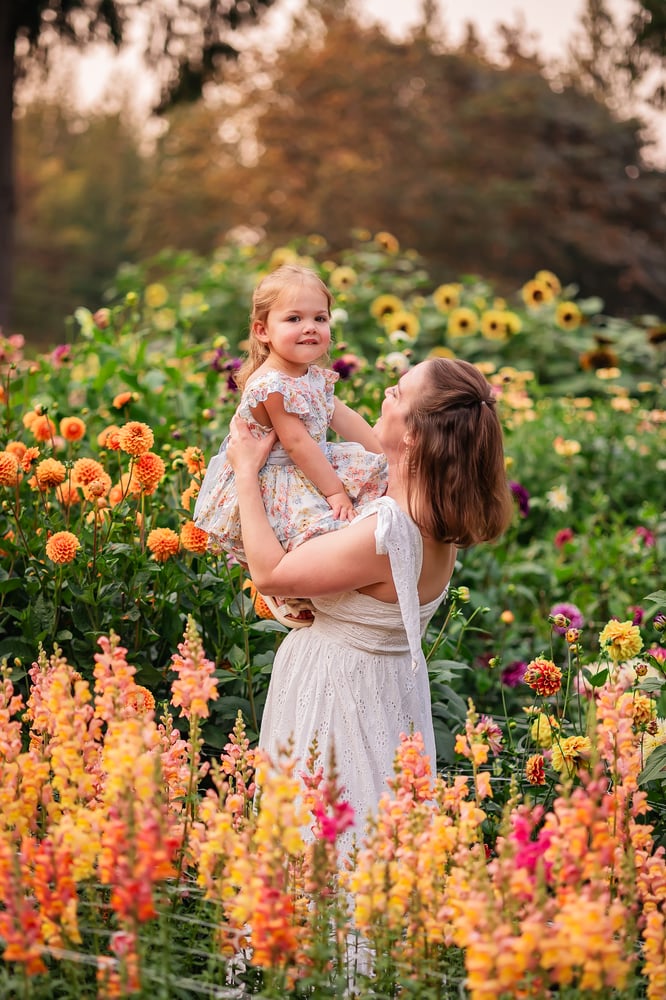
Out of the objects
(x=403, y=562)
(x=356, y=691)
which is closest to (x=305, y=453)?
(x=403, y=562)

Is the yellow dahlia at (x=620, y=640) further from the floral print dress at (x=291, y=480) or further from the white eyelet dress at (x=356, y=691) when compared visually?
the floral print dress at (x=291, y=480)

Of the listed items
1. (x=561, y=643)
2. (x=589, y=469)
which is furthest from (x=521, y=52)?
(x=561, y=643)

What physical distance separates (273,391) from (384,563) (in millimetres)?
450

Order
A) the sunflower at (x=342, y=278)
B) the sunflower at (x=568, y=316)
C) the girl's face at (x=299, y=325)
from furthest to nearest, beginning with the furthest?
the sunflower at (x=568, y=316), the sunflower at (x=342, y=278), the girl's face at (x=299, y=325)

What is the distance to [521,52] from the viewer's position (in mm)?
19797

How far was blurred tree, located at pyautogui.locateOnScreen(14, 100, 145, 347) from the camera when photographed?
29.6 m

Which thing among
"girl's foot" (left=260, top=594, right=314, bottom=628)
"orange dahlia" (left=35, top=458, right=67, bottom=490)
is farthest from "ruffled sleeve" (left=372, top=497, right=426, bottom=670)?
"orange dahlia" (left=35, top=458, right=67, bottom=490)

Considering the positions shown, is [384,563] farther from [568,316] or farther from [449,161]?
[449,161]

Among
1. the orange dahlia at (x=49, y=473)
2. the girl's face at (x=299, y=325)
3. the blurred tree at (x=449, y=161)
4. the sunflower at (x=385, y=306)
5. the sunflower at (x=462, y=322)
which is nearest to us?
the girl's face at (x=299, y=325)

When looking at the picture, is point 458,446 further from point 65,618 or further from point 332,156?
point 332,156

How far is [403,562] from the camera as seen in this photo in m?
2.07

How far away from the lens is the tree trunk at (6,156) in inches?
420

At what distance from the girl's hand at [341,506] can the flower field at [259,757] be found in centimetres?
39

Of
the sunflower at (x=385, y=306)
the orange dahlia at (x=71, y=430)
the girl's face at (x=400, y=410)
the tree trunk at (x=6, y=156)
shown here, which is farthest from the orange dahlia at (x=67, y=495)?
the tree trunk at (x=6, y=156)
